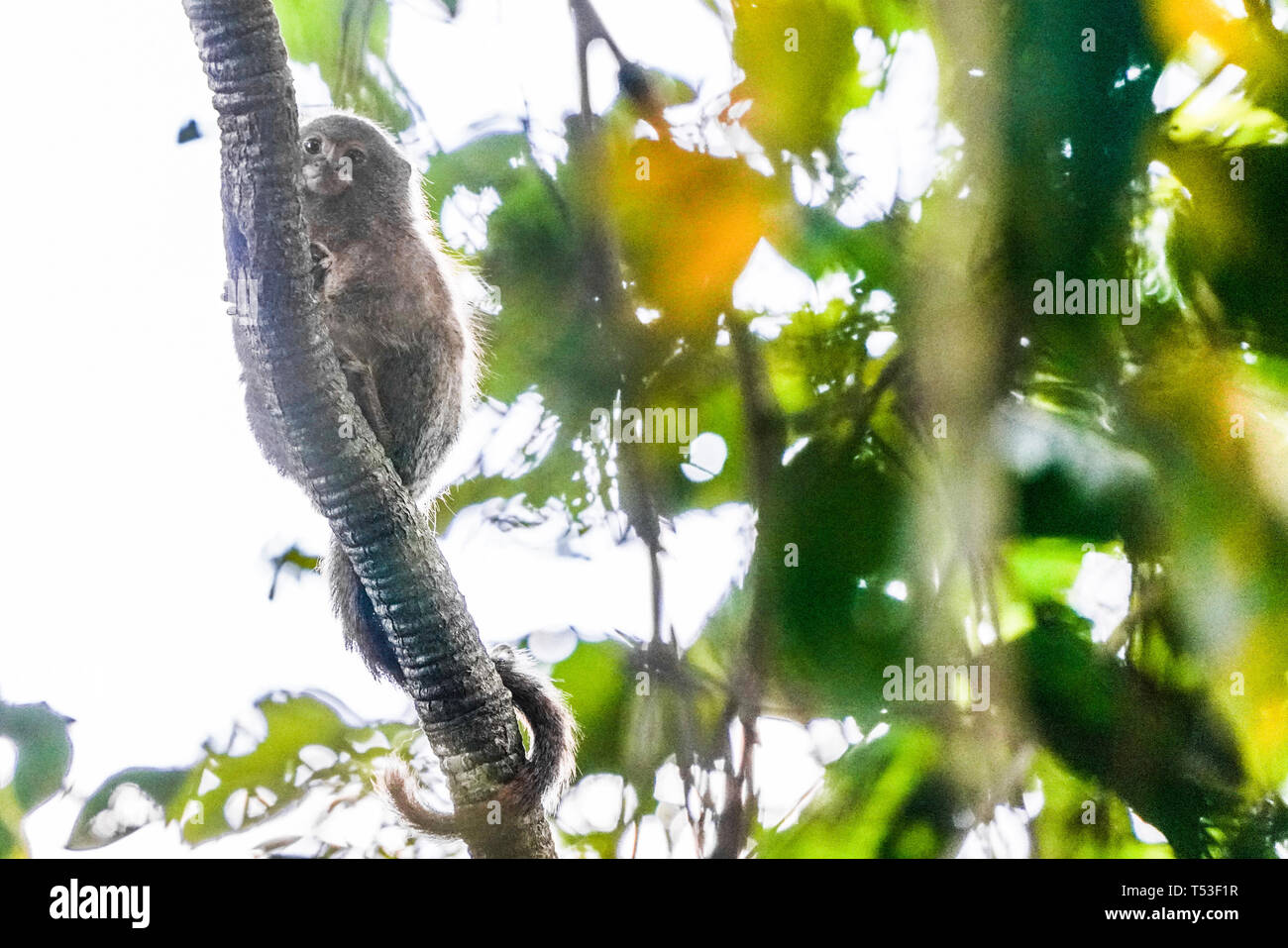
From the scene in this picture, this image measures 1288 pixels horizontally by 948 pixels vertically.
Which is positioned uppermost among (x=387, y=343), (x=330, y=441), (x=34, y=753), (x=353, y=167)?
(x=353, y=167)

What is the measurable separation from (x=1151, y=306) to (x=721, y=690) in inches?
48.5

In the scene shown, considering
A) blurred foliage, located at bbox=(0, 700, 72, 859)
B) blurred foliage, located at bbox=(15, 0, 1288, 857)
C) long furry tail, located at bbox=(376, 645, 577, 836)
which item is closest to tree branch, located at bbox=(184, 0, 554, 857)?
long furry tail, located at bbox=(376, 645, 577, 836)

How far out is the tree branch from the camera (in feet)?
4.08

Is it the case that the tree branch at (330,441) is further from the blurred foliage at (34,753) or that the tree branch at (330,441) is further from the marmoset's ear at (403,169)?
the blurred foliage at (34,753)

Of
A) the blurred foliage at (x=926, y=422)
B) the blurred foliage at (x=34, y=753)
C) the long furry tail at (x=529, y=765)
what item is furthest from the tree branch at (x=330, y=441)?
the blurred foliage at (x=34, y=753)

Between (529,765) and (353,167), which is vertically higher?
(353,167)

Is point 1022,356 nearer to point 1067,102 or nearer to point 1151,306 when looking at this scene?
point 1151,306

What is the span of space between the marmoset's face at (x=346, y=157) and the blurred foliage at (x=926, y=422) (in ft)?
0.93

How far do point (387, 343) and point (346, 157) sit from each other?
0.45 meters

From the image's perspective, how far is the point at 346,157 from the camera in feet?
6.45

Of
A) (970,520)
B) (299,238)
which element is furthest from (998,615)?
(299,238)

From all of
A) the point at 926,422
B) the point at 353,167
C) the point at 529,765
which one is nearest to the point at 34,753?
the point at 529,765

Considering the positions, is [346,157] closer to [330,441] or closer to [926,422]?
[330,441]

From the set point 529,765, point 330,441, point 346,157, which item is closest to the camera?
point 330,441
